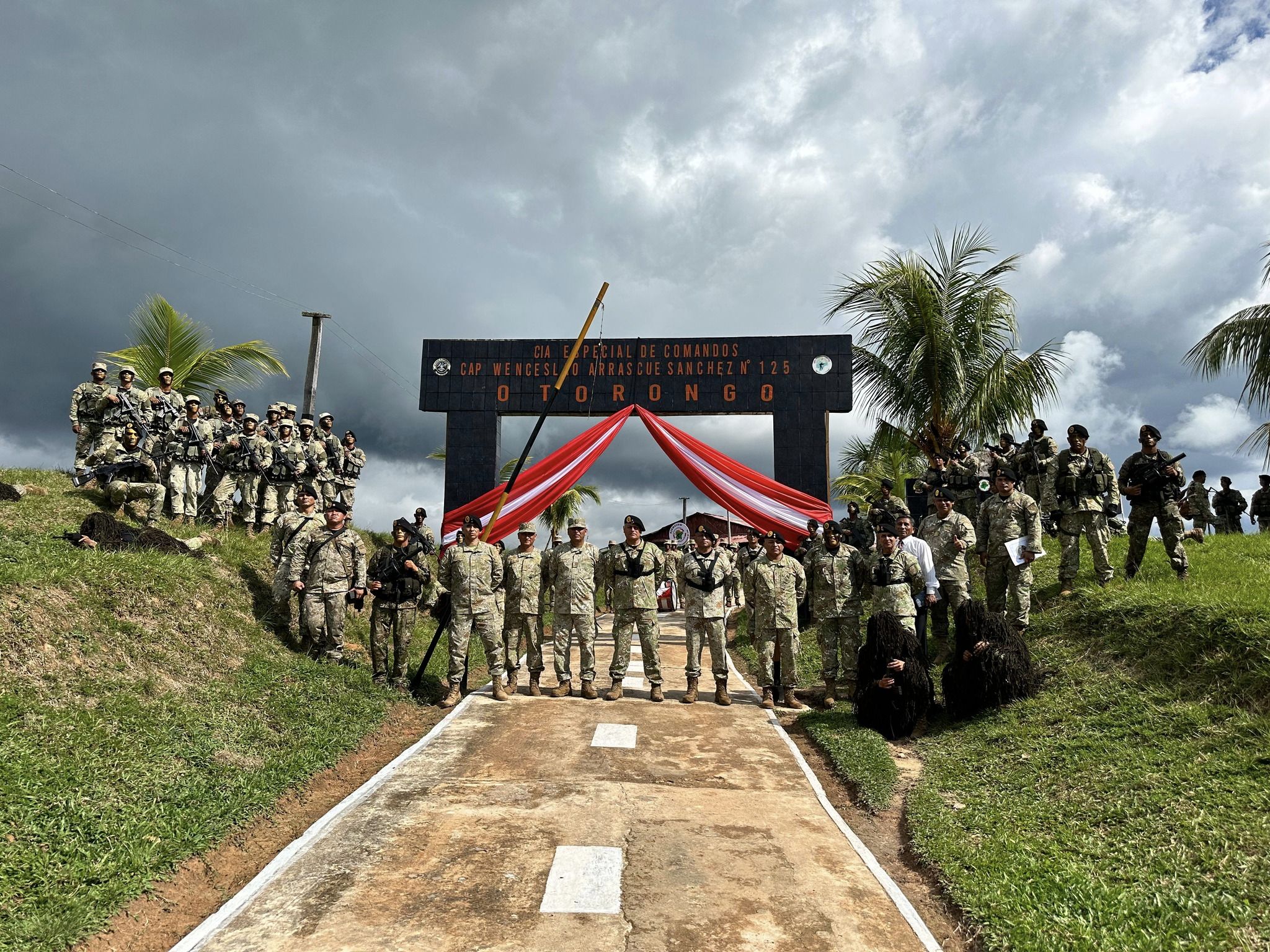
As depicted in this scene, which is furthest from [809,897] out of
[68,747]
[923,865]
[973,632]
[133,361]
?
[133,361]

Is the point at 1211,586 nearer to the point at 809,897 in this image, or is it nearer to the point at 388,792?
the point at 809,897

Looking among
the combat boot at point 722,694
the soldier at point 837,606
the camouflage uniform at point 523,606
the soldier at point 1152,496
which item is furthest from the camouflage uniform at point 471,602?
the soldier at point 1152,496

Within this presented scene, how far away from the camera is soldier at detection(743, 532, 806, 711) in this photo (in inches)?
328

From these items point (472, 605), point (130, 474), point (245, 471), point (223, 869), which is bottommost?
point (223, 869)

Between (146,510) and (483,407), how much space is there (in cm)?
707

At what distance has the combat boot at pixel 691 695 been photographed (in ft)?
26.7

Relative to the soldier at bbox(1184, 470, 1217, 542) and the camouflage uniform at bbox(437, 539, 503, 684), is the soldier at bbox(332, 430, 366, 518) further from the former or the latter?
the soldier at bbox(1184, 470, 1217, 542)

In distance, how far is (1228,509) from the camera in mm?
15320

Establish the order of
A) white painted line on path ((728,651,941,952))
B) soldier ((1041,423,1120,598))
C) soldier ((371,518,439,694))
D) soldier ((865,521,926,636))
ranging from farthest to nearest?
soldier ((1041,423,1120,598)) < soldier ((371,518,439,694)) < soldier ((865,521,926,636)) < white painted line on path ((728,651,941,952))

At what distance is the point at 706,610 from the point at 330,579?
156 inches

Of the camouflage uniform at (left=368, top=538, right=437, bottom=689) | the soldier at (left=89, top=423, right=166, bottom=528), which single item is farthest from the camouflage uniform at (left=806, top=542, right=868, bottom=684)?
the soldier at (left=89, top=423, right=166, bottom=528)

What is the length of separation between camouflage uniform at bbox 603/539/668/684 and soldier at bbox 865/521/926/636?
Answer: 7.60 ft

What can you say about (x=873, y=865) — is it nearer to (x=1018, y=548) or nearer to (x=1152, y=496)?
(x=1018, y=548)

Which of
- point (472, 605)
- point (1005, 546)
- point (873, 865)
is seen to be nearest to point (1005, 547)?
point (1005, 546)
